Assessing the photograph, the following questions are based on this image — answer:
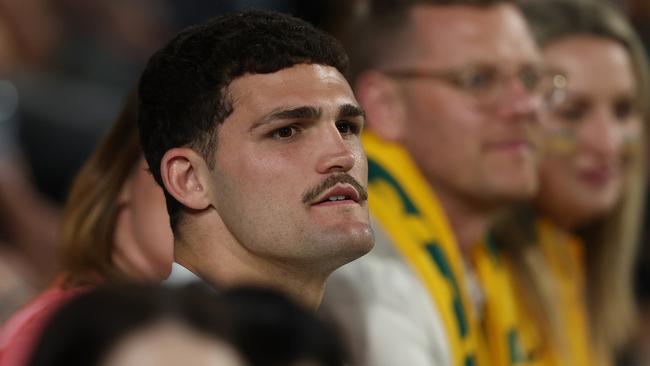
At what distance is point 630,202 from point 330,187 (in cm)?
201

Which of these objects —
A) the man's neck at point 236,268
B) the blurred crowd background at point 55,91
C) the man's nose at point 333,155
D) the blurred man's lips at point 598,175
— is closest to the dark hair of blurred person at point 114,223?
the man's neck at point 236,268

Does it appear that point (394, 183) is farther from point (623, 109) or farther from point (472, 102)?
point (623, 109)

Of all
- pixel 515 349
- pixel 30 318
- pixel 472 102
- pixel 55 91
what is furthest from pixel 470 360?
pixel 55 91

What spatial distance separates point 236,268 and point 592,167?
1844 millimetres

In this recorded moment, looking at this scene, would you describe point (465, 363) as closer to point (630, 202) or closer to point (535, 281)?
point (535, 281)

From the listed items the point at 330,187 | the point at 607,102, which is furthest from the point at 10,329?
the point at 607,102

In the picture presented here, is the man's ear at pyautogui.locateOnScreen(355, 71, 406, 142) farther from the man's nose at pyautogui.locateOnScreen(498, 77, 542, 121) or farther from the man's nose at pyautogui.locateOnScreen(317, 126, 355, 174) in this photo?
the man's nose at pyautogui.locateOnScreen(317, 126, 355, 174)

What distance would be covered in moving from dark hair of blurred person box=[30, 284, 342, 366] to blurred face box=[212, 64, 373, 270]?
443mm

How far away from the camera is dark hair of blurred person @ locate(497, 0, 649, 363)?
3.24 metres

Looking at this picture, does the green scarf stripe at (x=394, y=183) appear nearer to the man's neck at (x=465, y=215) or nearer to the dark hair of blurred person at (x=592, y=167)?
the man's neck at (x=465, y=215)

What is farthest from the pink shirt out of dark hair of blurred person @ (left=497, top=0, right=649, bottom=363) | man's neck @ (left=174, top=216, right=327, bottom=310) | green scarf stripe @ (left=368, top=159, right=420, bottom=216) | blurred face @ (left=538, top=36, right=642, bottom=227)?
blurred face @ (left=538, top=36, right=642, bottom=227)

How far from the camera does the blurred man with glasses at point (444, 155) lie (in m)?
2.62

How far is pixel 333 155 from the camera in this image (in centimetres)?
156

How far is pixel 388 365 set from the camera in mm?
2402
